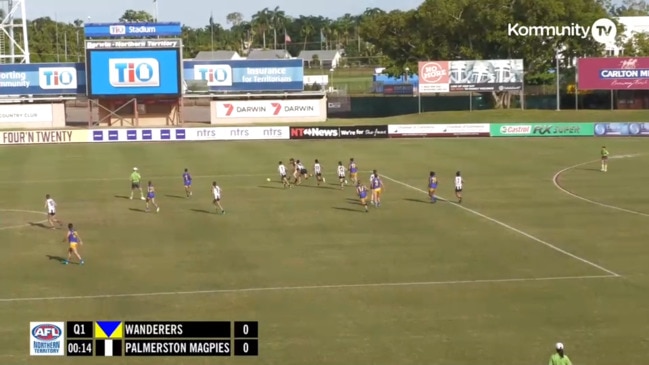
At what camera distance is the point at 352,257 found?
32.2m

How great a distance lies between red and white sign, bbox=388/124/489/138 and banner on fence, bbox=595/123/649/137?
9355mm

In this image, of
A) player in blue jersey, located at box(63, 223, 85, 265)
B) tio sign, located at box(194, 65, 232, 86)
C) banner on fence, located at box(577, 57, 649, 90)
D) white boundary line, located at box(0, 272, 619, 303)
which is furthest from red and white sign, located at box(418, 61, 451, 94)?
white boundary line, located at box(0, 272, 619, 303)

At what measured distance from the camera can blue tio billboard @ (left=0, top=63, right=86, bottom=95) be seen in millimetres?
89812

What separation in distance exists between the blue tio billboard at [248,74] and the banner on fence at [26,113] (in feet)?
43.8

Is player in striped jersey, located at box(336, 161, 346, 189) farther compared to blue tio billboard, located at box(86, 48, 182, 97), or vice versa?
blue tio billboard, located at box(86, 48, 182, 97)

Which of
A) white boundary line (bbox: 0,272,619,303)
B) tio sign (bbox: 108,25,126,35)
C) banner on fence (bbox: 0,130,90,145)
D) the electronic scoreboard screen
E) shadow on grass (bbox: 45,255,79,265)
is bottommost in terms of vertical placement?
white boundary line (bbox: 0,272,619,303)

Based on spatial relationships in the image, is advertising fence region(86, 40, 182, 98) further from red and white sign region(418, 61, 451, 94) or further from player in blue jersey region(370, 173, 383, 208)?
player in blue jersey region(370, 173, 383, 208)

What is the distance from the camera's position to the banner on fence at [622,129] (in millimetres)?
77562

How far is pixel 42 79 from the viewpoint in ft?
296

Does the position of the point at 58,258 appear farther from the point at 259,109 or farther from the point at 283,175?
the point at 259,109

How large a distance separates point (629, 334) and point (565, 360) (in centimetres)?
692

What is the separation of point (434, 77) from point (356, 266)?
2498 inches

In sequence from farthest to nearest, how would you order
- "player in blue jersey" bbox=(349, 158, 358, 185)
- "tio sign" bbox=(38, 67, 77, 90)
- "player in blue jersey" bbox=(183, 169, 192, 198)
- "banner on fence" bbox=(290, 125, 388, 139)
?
"tio sign" bbox=(38, 67, 77, 90), "banner on fence" bbox=(290, 125, 388, 139), "player in blue jersey" bbox=(349, 158, 358, 185), "player in blue jersey" bbox=(183, 169, 192, 198)

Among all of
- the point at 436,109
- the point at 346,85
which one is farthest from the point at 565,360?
the point at 346,85
